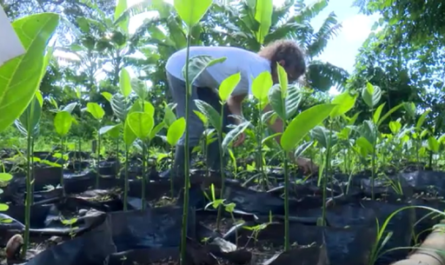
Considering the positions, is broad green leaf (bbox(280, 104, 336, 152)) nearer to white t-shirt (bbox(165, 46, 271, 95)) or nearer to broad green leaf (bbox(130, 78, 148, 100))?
broad green leaf (bbox(130, 78, 148, 100))

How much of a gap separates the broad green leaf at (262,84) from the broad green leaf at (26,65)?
0.84m

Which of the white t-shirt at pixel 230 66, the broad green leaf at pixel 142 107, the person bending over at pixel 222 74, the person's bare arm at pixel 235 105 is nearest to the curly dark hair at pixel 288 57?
the person bending over at pixel 222 74

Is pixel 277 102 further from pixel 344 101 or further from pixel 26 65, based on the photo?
pixel 26 65

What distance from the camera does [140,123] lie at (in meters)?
1.09

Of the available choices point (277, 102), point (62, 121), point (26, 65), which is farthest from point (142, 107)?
point (26, 65)

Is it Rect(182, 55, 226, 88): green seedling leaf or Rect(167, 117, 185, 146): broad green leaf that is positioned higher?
Rect(182, 55, 226, 88): green seedling leaf

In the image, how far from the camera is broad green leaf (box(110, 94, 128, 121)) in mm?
1272

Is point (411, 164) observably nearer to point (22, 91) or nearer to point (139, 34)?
point (22, 91)

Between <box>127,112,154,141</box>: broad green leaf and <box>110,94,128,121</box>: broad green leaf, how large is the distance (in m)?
0.17

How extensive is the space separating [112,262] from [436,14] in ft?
16.1

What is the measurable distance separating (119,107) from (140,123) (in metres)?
0.20

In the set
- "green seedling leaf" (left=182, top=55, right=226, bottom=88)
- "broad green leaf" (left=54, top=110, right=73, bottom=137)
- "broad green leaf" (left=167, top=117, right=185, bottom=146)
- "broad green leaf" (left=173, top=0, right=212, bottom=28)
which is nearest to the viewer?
"broad green leaf" (left=173, top=0, right=212, bottom=28)

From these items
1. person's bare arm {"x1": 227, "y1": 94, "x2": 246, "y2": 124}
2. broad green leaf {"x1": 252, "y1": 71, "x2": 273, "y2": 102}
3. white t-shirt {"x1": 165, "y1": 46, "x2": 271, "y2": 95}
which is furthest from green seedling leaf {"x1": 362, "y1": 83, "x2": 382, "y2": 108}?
person's bare arm {"x1": 227, "y1": 94, "x2": 246, "y2": 124}

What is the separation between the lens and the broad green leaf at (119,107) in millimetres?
1272
